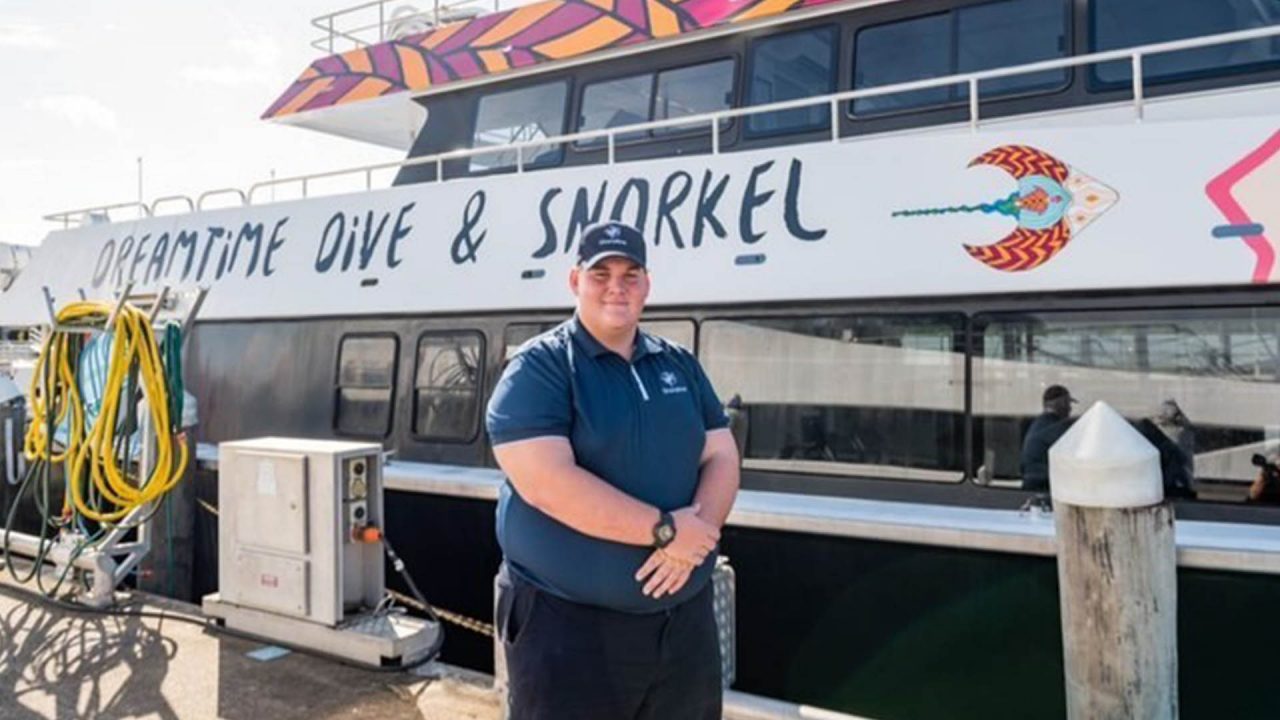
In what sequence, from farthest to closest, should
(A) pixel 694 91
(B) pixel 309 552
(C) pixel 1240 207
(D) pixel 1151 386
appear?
(A) pixel 694 91 < (B) pixel 309 552 < (D) pixel 1151 386 < (C) pixel 1240 207

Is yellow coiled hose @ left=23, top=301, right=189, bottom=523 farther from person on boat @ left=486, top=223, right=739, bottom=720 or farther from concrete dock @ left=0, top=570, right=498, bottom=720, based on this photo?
person on boat @ left=486, top=223, right=739, bottom=720

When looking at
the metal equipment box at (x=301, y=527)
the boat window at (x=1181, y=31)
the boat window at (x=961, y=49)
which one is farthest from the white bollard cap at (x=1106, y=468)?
the metal equipment box at (x=301, y=527)

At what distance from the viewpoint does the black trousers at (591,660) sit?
7.06ft

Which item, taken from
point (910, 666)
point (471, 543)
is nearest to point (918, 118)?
point (910, 666)

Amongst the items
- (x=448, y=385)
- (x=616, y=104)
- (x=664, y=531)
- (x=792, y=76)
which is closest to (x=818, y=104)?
(x=792, y=76)

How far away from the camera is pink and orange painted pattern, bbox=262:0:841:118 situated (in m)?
5.74

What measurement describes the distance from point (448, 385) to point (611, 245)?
334 centimetres

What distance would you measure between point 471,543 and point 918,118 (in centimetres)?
321

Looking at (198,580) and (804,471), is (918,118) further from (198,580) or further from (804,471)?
(198,580)

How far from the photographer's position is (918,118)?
5.00 meters

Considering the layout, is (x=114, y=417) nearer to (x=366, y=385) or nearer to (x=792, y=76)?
(x=366, y=385)

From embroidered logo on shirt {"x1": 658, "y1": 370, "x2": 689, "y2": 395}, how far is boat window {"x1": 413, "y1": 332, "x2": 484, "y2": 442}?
3063 millimetres

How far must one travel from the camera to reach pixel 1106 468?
2590mm

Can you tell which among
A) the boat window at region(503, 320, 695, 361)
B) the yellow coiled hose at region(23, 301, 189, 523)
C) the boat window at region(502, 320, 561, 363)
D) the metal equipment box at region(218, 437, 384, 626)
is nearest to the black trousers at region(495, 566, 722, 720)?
the metal equipment box at region(218, 437, 384, 626)
